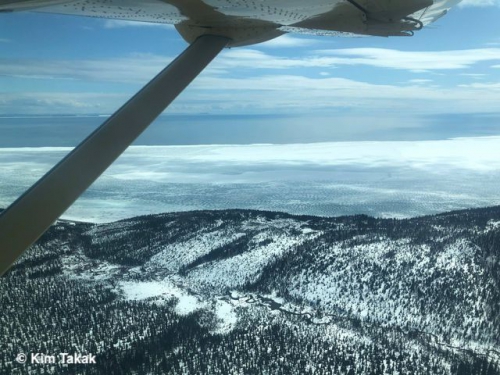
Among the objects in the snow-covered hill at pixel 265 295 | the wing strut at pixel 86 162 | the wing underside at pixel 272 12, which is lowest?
the snow-covered hill at pixel 265 295

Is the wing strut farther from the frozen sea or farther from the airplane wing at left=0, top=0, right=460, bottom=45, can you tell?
the frozen sea

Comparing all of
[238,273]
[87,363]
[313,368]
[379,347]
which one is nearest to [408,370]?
[379,347]

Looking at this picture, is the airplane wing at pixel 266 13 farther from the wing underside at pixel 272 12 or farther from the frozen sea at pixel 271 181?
the frozen sea at pixel 271 181

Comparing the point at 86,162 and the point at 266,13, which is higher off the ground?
the point at 266,13

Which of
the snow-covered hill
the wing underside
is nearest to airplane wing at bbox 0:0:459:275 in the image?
the wing underside

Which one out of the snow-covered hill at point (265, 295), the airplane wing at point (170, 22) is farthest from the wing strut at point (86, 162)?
the snow-covered hill at point (265, 295)

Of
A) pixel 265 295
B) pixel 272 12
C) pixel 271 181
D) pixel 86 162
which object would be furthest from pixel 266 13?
pixel 271 181

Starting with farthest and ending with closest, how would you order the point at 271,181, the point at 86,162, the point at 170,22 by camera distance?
the point at 271,181
the point at 170,22
the point at 86,162

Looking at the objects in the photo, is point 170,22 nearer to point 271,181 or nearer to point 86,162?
point 86,162
